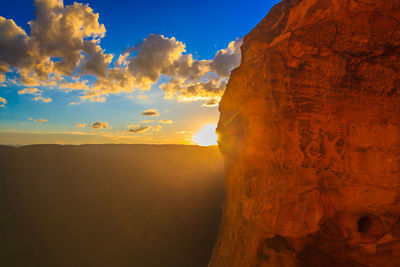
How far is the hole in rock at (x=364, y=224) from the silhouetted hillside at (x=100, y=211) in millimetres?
9323

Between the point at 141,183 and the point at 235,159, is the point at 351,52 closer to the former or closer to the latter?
the point at 235,159

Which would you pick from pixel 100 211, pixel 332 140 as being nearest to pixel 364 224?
pixel 332 140

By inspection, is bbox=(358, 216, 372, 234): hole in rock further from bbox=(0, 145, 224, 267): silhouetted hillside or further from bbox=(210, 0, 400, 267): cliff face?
bbox=(0, 145, 224, 267): silhouetted hillside

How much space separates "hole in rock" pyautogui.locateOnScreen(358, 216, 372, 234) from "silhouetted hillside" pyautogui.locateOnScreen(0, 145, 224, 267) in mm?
9323

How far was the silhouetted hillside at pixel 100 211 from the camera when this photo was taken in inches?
Answer: 471

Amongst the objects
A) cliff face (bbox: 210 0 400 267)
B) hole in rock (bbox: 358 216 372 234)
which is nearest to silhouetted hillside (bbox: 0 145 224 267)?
cliff face (bbox: 210 0 400 267)

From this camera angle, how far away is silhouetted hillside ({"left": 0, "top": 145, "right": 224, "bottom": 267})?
39.2 ft

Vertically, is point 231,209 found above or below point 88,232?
above

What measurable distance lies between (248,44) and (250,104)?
2476 millimetres

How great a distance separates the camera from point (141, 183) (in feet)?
62.6

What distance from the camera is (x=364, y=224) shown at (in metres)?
4.67

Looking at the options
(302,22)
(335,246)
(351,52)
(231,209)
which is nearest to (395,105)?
(351,52)

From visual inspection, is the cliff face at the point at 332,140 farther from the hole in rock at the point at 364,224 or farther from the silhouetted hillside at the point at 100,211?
the silhouetted hillside at the point at 100,211

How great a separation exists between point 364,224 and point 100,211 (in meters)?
15.8
